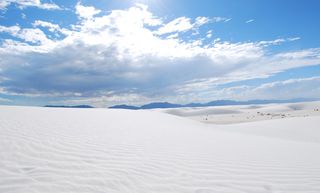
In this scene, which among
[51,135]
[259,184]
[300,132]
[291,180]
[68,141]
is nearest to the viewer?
[259,184]

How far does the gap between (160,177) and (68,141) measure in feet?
10.1

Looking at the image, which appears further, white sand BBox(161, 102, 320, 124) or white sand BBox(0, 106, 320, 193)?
white sand BBox(161, 102, 320, 124)

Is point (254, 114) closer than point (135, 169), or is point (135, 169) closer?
point (135, 169)

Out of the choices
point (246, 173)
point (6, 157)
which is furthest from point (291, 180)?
point (6, 157)

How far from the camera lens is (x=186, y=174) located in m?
4.02

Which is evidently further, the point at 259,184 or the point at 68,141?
the point at 68,141

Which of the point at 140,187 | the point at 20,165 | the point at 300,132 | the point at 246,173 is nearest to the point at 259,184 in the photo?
the point at 246,173

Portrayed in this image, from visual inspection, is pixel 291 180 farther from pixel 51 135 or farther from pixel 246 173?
pixel 51 135

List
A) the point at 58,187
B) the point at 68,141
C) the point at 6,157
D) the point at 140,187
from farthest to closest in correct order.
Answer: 1. the point at 68,141
2. the point at 6,157
3. the point at 140,187
4. the point at 58,187

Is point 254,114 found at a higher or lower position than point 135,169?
lower

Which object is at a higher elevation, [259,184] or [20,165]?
[20,165]

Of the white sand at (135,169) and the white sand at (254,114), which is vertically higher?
the white sand at (135,169)

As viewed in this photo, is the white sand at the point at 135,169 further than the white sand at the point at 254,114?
No

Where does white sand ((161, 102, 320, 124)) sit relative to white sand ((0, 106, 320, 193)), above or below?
below
